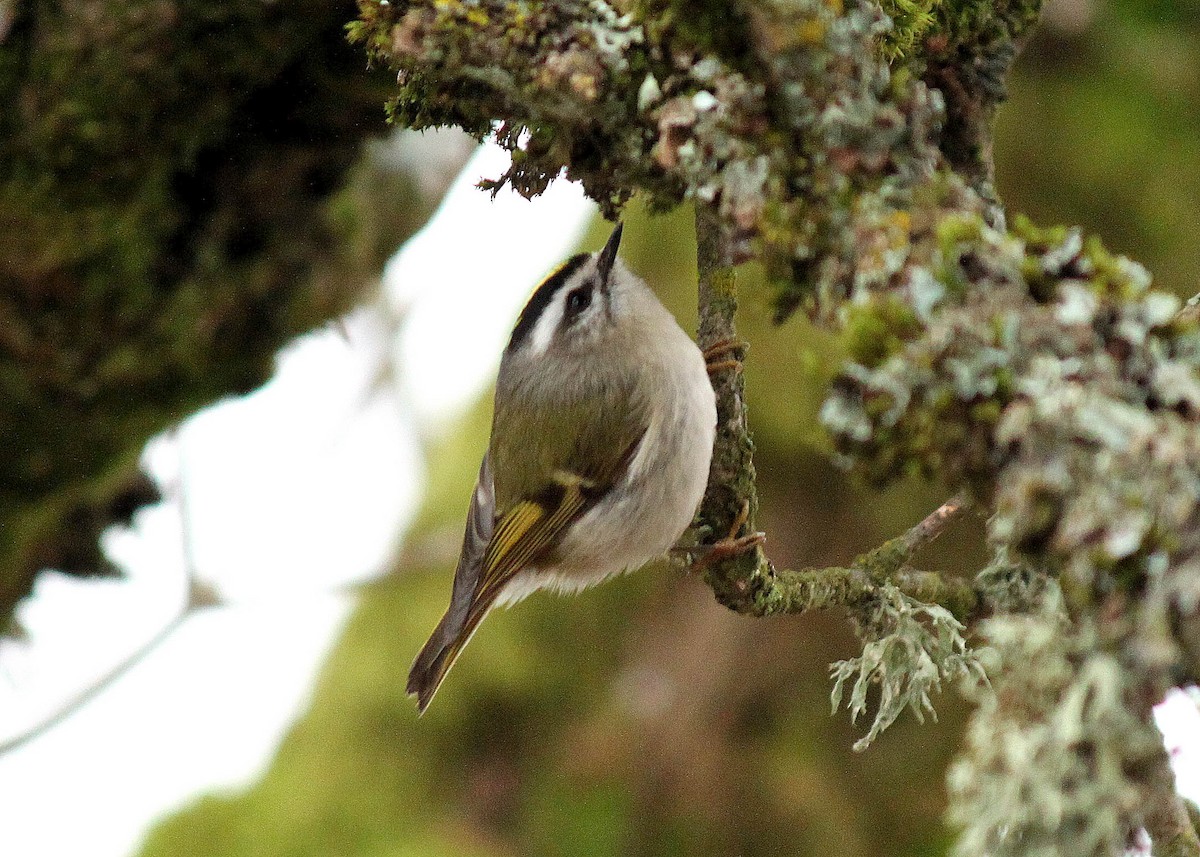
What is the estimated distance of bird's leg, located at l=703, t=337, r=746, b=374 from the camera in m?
1.84

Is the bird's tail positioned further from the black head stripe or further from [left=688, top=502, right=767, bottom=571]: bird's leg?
[left=688, top=502, right=767, bottom=571]: bird's leg

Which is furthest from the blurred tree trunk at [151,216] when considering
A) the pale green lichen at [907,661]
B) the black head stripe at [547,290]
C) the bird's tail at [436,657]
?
the pale green lichen at [907,661]

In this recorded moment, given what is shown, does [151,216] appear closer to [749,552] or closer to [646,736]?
[749,552]

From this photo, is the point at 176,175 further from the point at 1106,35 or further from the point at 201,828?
the point at 1106,35

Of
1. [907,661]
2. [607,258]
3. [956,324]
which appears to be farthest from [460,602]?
[956,324]

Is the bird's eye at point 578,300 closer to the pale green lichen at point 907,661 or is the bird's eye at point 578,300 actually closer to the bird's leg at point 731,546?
the bird's leg at point 731,546

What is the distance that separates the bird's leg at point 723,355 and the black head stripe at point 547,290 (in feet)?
2.10

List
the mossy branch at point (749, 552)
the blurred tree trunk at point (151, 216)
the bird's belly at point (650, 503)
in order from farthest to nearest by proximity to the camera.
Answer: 1. the blurred tree trunk at point (151, 216)
2. the bird's belly at point (650, 503)
3. the mossy branch at point (749, 552)

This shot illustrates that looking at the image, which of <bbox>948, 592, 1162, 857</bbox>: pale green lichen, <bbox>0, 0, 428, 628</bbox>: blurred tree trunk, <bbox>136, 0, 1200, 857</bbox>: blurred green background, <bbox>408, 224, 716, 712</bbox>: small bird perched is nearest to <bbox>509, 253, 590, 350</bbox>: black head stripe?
<bbox>408, 224, 716, 712</bbox>: small bird perched

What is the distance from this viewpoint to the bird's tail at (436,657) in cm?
250

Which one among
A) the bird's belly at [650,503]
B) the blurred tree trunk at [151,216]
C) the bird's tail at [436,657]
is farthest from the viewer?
the bird's tail at [436,657]

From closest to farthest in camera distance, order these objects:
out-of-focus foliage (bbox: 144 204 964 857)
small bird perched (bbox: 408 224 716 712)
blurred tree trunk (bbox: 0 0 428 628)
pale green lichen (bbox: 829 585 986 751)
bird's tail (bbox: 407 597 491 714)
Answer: pale green lichen (bbox: 829 585 986 751), blurred tree trunk (bbox: 0 0 428 628), small bird perched (bbox: 408 224 716 712), bird's tail (bbox: 407 597 491 714), out-of-focus foliage (bbox: 144 204 964 857)

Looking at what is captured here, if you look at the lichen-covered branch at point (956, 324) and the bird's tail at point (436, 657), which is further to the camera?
the bird's tail at point (436, 657)

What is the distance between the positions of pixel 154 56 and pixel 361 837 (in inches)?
82.6
